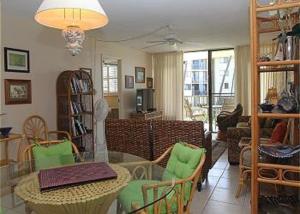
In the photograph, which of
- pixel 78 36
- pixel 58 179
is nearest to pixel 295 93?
pixel 78 36

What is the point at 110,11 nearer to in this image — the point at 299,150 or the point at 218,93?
the point at 299,150

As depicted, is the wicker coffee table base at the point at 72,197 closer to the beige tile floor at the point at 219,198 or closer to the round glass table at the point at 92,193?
the round glass table at the point at 92,193

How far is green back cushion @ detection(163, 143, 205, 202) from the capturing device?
1.94 meters

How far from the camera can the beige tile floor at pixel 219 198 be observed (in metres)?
2.68

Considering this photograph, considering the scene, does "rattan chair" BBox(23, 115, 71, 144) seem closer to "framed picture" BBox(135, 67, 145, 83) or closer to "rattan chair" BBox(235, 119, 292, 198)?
"rattan chair" BBox(235, 119, 292, 198)

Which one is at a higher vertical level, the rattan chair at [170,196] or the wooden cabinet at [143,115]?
the wooden cabinet at [143,115]

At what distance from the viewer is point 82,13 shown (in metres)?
1.78

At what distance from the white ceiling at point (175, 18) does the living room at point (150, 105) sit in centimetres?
3

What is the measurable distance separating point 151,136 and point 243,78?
14.2 ft

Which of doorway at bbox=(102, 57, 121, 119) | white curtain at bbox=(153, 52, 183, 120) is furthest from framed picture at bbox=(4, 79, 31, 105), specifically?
white curtain at bbox=(153, 52, 183, 120)

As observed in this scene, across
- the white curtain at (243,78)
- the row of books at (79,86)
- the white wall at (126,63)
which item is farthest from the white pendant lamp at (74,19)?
the white curtain at (243,78)

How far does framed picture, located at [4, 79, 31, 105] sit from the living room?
0.01m

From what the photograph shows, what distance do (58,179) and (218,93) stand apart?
634 cm

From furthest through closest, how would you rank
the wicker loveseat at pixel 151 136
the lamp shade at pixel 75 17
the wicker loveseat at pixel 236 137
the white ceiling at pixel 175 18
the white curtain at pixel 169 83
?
the white curtain at pixel 169 83, the wicker loveseat at pixel 236 137, the white ceiling at pixel 175 18, the wicker loveseat at pixel 151 136, the lamp shade at pixel 75 17
